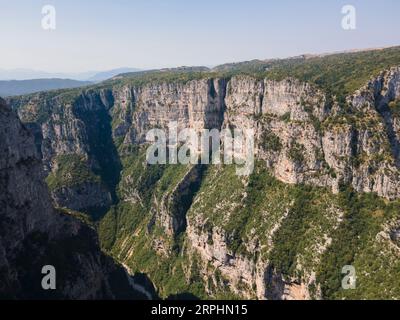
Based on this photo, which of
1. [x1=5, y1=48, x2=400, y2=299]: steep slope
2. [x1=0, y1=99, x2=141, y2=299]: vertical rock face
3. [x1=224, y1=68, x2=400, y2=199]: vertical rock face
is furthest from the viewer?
[x1=224, y1=68, x2=400, y2=199]: vertical rock face

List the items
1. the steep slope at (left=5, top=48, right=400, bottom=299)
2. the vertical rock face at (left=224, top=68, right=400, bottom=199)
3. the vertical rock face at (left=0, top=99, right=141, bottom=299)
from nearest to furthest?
the vertical rock face at (left=0, top=99, right=141, bottom=299) < the steep slope at (left=5, top=48, right=400, bottom=299) < the vertical rock face at (left=224, top=68, right=400, bottom=199)

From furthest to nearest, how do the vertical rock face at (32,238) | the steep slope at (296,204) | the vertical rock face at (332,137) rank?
1. the vertical rock face at (332,137)
2. the steep slope at (296,204)
3. the vertical rock face at (32,238)

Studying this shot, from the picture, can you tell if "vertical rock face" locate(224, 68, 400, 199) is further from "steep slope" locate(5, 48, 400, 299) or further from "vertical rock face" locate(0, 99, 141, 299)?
"vertical rock face" locate(0, 99, 141, 299)

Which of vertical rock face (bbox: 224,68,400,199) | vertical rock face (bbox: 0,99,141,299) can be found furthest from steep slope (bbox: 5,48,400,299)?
vertical rock face (bbox: 0,99,141,299)

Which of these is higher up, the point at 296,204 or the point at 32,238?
the point at 296,204

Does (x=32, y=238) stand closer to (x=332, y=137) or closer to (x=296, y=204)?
(x=296, y=204)

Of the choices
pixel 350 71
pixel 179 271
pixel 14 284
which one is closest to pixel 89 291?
pixel 14 284

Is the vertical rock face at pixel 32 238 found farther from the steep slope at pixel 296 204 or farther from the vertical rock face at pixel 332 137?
the vertical rock face at pixel 332 137

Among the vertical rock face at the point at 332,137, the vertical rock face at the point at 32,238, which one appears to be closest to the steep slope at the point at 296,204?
the vertical rock face at the point at 332,137

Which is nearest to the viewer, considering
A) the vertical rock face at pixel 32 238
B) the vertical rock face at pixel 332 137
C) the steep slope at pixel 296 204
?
the vertical rock face at pixel 32 238

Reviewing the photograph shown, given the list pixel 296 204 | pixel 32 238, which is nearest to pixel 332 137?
pixel 296 204
